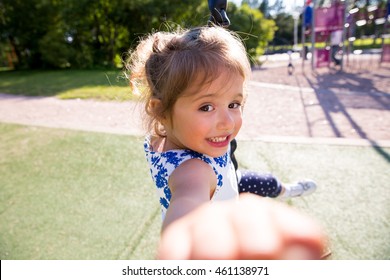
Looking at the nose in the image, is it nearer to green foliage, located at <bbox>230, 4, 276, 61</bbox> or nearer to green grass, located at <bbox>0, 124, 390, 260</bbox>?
green grass, located at <bbox>0, 124, 390, 260</bbox>

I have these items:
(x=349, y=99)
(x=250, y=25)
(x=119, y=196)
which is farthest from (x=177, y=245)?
(x=250, y=25)

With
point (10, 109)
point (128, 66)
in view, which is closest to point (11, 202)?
point (128, 66)

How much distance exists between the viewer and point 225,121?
39.8 inches

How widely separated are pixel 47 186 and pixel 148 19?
11787 millimetres

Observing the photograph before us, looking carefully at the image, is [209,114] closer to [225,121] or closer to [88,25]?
[225,121]

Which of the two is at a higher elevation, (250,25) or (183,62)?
(183,62)

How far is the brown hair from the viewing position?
3.38 feet

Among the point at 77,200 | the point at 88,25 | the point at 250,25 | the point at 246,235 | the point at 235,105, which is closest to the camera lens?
the point at 246,235

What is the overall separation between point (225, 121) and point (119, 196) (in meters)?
1.36

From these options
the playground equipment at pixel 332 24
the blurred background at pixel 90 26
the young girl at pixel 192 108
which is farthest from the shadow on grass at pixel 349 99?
the blurred background at pixel 90 26

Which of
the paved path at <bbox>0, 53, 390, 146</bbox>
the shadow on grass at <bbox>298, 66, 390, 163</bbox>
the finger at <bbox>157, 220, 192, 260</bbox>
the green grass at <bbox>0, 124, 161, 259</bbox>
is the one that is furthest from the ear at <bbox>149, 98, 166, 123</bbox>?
the shadow on grass at <bbox>298, 66, 390, 163</bbox>

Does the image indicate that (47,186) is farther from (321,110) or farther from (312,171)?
(321,110)

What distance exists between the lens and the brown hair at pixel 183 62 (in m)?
1.03

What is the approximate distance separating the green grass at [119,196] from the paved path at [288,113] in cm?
38
